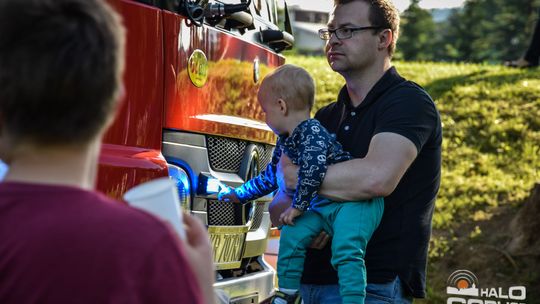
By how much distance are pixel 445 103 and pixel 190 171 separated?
33.3ft

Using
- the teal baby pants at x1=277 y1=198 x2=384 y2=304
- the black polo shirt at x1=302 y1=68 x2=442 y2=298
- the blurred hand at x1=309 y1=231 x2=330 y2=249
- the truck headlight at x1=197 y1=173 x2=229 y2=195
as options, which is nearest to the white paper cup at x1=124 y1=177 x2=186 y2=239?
the teal baby pants at x1=277 y1=198 x2=384 y2=304

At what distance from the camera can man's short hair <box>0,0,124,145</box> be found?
1399 millimetres

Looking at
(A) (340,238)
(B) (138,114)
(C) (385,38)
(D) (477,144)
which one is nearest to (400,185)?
(A) (340,238)

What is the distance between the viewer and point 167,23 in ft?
12.5

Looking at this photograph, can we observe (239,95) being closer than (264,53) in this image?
Yes

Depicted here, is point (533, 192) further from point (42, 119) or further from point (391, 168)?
point (42, 119)

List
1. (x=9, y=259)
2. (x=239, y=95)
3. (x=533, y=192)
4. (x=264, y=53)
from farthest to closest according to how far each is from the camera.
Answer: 1. (x=533, y=192)
2. (x=264, y=53)
3. (x=239, y=95)
4. (x=9, y=259)

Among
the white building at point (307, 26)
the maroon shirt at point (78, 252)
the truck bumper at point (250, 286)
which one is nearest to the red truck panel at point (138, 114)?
the truck bumper at point (250, 286)

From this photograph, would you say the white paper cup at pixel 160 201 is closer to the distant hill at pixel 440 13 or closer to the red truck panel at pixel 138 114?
the red truck panel at pixel 138 114

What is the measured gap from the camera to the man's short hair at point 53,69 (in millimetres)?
1399

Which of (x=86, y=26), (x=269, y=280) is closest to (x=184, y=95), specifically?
(x=269, y=280)

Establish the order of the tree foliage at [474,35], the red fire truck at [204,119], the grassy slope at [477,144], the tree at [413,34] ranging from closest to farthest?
the red fire truck at [204,119] → the grassy slope at [477,144] → the tree foliage at [474,35] → the tree at [413,34]

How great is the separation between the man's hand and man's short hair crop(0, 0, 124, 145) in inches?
99.2

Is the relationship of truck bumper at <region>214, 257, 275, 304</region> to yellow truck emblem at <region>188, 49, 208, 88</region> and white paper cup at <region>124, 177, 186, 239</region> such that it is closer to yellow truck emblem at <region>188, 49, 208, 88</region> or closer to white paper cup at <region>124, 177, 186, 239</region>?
yellow truck emblem at <region>188, 49, 208, 88</region>
